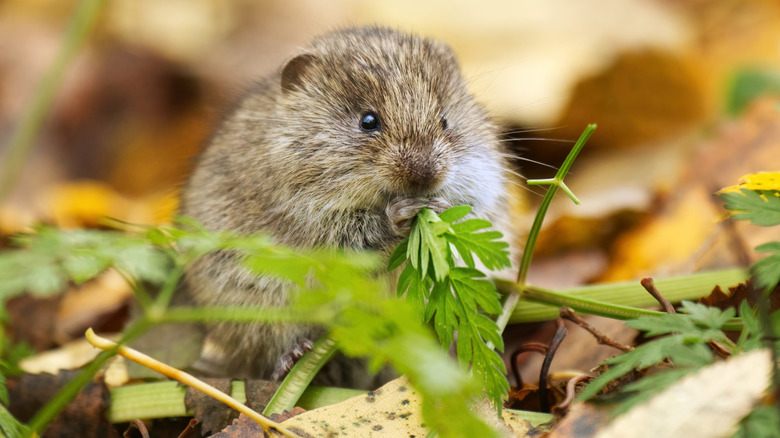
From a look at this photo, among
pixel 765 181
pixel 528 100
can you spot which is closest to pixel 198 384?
pixel 765 181

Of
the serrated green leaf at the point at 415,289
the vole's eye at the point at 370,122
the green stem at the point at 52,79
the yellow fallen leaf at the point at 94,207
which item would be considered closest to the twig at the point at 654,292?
the serrated green leaf at the point at 415,289

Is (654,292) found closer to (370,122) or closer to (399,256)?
(399,256)

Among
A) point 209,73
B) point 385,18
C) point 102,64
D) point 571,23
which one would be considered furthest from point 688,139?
point 102,64

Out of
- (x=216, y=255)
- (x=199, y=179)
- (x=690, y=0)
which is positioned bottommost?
(x=216, y=255)

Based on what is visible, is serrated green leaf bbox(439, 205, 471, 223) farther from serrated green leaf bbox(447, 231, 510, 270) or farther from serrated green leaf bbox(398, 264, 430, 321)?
serrated green leaf bbox(398, 264, 430, 321)

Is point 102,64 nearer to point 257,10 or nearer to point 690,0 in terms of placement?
point 257,10
